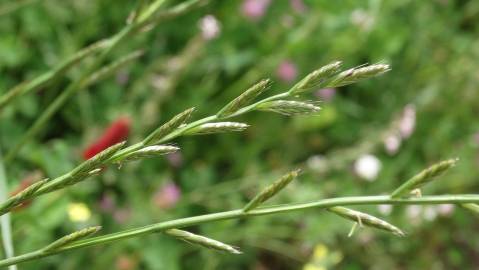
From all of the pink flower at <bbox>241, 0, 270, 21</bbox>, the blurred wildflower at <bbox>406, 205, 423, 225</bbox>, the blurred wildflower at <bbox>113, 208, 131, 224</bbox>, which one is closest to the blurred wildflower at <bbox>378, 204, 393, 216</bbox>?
the blurred wildflower at <bbox>406, 205, 423, 225</bbox>

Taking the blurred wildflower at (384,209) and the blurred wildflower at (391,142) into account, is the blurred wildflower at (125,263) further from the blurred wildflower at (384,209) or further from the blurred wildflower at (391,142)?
the blurred wildflower at (391,142)

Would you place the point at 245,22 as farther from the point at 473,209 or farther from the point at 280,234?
the point at 473,209

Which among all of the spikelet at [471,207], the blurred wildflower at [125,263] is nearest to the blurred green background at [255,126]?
the blurred wildflower at [125,263]

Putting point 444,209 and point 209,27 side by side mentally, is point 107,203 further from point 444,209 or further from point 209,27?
point 444,209

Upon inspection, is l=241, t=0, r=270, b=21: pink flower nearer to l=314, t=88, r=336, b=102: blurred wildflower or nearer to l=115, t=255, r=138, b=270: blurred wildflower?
l=314, t=88, r=336, b=102: blurred wildflower

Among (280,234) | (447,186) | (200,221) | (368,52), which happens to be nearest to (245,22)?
(368,52)

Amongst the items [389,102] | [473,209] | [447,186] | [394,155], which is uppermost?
[473,209]
